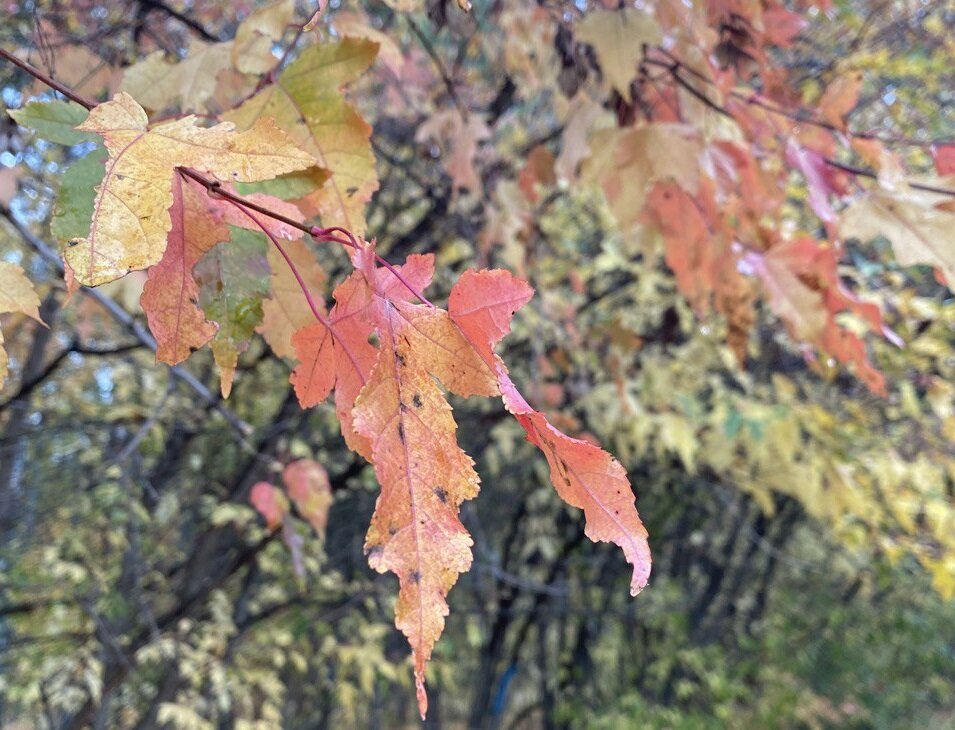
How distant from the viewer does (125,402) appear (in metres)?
2.61

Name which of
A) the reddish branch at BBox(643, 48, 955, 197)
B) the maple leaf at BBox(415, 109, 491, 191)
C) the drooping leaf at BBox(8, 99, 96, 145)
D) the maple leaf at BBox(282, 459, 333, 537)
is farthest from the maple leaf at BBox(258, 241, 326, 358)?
the maple leaf at BBox(282, 459, 333, 537)

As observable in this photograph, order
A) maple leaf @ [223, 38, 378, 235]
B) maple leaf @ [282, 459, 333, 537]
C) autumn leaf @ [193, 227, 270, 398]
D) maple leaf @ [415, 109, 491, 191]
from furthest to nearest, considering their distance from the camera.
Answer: maple leaf @ [282, 459, 333, 537], maple leaf @ [415, 109, 491, 191], maple leaf @ [223, 38, 378, 235], autumn leaf @ [193, 227, 270, 398]

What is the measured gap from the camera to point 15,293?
405 millimetres

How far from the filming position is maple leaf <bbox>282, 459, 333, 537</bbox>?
1.50 metres

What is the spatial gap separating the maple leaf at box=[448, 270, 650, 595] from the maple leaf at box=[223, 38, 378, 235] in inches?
9.0

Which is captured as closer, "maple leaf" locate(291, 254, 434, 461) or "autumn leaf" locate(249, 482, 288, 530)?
"maple leaf" locate(291, 254, 434, 461)

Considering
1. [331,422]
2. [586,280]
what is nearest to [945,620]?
[586,280]

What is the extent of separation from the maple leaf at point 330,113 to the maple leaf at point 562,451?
228mm

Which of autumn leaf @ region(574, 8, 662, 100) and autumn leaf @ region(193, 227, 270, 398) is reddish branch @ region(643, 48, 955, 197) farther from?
autumn leaf @ region(193, 227, 270, 398)

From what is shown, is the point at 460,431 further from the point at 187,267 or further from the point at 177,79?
the point at 187,267

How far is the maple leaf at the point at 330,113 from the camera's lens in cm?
59

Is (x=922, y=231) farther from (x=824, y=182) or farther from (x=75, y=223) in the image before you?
(x=75, y=223)

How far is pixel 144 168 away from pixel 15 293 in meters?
0.13

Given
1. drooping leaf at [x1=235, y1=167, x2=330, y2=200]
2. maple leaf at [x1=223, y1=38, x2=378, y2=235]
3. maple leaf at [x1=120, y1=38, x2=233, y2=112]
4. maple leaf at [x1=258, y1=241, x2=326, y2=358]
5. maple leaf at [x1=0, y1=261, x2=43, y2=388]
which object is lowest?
maple leaf at [x1=258, y1=241, x2=326, y2=358]
